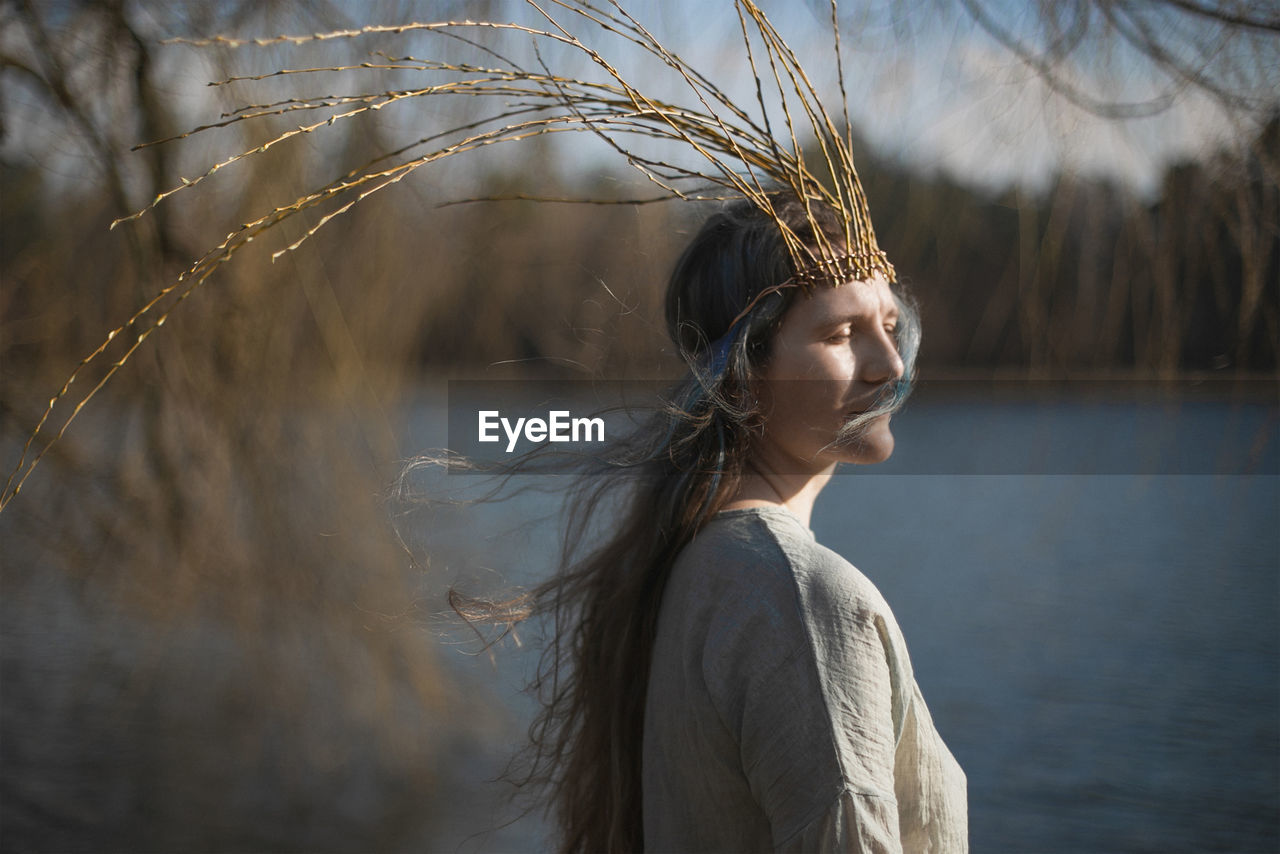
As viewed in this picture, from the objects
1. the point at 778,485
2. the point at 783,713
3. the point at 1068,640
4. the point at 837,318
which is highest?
the point at 837,318

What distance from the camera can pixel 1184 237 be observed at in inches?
32.7

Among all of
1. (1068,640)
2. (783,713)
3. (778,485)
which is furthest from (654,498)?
(1068,640)

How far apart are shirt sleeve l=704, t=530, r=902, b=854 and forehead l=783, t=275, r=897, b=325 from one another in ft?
0.60

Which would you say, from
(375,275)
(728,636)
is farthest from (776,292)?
(375,275)

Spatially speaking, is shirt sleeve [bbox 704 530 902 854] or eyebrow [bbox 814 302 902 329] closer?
shirt sleeve [bbox 704 530 902 854]

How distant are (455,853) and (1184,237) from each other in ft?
5.84

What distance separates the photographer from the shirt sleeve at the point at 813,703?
0.59 m

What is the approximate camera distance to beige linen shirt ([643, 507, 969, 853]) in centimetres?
60

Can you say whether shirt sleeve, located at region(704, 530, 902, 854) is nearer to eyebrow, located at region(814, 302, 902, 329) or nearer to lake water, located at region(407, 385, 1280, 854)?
eyebrow, located at region(814, 302, 902, 329)

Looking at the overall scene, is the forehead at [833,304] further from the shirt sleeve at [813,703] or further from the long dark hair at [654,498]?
the shirt sleeve at [813,703]

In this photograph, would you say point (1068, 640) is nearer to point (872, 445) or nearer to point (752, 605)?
point (872, 445)

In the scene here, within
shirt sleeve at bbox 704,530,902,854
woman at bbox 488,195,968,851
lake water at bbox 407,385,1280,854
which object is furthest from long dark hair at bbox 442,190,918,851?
lake water at bbox 407,385,1280,854

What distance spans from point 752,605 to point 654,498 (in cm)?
17

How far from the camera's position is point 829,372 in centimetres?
75
